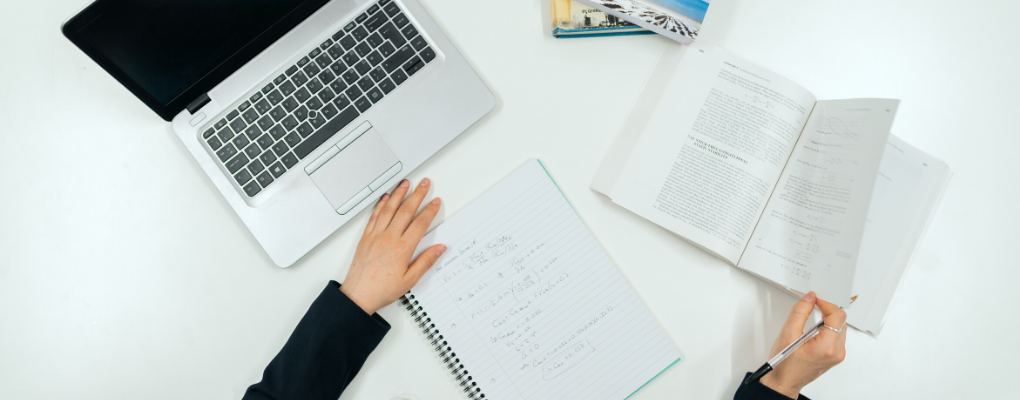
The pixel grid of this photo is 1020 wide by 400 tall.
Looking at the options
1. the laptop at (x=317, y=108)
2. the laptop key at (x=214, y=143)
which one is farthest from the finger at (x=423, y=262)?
the laptop key at (x=214, y=143)

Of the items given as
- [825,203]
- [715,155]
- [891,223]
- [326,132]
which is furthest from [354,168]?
[891,223]

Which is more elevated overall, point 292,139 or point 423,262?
point 292,139

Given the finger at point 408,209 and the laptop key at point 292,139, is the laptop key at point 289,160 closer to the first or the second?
the laptop key at point 292,139

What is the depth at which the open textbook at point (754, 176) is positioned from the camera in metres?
0.78

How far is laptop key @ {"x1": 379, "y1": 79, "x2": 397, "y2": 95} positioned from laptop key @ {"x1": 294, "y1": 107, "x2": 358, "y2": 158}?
51 mm

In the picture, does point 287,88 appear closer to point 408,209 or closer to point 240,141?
point 240,141

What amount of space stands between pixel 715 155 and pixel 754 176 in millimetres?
68

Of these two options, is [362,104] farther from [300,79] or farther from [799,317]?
[799,317]

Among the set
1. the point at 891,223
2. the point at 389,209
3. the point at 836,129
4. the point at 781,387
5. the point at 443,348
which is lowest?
the point at 781,387

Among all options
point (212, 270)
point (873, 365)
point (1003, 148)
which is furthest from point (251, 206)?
point (1003, 148)

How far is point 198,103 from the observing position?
73cm

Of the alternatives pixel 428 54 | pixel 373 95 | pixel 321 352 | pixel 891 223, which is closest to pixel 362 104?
pixel 373 95

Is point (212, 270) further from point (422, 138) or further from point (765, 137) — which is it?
point (765, 137)

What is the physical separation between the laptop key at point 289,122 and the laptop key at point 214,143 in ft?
0.30
